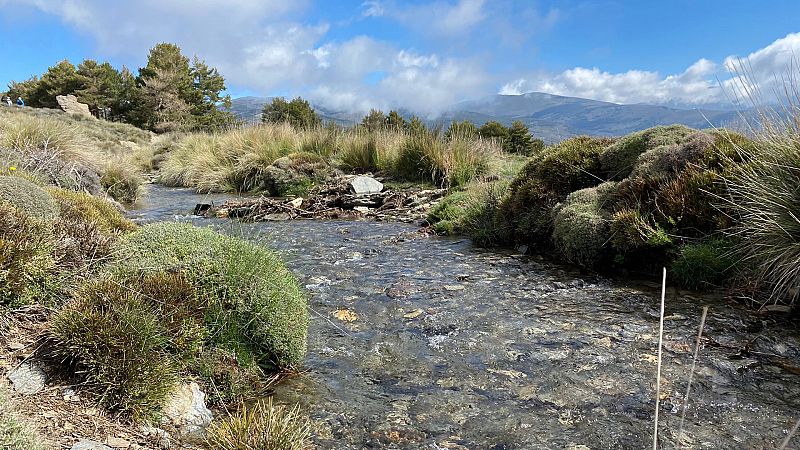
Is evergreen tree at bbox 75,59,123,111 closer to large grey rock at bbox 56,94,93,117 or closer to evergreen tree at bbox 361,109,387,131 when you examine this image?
large grey rock at bbox 56,94,93,117

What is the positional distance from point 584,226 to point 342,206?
6328 millimetres

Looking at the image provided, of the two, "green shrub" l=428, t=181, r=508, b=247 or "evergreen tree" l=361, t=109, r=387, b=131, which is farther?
"evergreen tree" l=361, t=109, r=387, b=131

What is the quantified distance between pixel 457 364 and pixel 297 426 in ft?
4.54

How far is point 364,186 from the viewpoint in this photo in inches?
477

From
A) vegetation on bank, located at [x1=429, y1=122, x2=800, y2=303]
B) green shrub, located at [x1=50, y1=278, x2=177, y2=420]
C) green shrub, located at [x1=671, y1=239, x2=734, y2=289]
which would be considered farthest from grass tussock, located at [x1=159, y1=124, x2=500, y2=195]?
green shrub, located at [x1=50, y1=278, x2=177, y2=420]

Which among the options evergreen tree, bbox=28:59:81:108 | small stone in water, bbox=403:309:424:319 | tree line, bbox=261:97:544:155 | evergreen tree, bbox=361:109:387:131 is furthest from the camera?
evergreen tree, bbox=28:59:81:108

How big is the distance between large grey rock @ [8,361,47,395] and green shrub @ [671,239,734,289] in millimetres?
5567

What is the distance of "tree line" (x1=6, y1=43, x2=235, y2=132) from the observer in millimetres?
41188

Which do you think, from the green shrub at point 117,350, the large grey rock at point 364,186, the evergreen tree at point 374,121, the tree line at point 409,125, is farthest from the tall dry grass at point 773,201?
the evergreen tree at point 374,121

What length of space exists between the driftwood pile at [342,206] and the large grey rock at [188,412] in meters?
6.86

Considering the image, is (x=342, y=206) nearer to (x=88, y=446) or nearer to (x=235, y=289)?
(x=235, y=289)

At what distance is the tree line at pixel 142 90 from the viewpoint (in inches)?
1622

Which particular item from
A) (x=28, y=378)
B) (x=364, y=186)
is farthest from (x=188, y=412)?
(x=364, y=186)

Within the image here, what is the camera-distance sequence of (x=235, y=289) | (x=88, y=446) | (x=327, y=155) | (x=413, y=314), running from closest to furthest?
(x=88, y=446) → (x=235, y=289) → (x=413, y=314) → (x=327, y=155)
